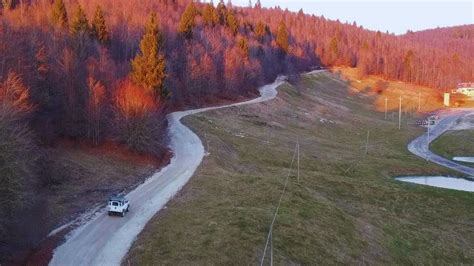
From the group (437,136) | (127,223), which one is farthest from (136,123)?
(437,136)

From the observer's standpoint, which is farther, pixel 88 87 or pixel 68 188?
pixel 88 87

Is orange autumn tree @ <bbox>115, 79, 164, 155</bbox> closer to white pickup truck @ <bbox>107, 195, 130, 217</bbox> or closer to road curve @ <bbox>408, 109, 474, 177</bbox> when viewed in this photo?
white pickup truck @ <bbox>107, 195, 130, 217</bbox>

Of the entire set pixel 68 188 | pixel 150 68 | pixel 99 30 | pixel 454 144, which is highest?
pixel 99 30

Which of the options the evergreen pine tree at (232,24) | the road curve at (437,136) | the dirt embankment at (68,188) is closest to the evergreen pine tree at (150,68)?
the dirt embankment at (68,188)

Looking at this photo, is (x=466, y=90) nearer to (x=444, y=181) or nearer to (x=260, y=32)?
(x=260, y=32)

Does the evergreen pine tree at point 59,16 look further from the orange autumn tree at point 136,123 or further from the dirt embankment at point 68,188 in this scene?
the dirt embankment at point 68,188

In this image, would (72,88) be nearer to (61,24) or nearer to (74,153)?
(74,153)
